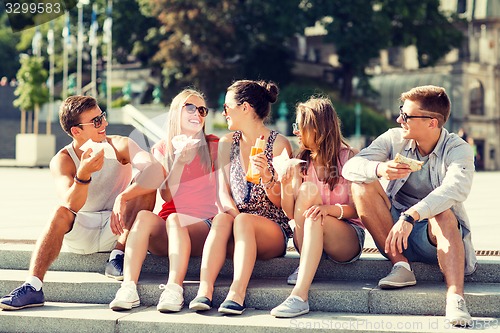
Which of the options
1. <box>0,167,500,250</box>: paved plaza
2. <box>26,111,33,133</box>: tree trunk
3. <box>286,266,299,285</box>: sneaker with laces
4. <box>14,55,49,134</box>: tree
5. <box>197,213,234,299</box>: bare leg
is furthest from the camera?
<box>26,111,33,133</box>: tree trunk

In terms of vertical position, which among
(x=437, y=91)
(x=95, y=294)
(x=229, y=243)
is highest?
(x=437, y=91)

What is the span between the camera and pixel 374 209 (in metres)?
5.05

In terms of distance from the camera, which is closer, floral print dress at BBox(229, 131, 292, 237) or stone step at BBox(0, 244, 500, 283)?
stone step at BBox(0, 244, 500, 283)

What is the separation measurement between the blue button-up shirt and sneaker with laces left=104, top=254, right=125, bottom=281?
1666 mm

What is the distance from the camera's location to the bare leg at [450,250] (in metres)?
4.67

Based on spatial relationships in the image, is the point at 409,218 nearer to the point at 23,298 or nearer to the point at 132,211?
the point at 132,211

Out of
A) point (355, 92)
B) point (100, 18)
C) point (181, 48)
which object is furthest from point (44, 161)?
point (355, 92)

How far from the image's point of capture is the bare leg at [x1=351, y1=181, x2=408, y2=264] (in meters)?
5.04

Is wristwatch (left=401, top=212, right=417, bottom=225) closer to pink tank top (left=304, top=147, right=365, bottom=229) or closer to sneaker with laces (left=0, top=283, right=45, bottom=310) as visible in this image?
pink tank top (left=304, top=147, right=365, bottom=229)

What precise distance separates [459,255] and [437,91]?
1.05m

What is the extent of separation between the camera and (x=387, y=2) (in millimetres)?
40750

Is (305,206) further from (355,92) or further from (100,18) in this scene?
(355,92)

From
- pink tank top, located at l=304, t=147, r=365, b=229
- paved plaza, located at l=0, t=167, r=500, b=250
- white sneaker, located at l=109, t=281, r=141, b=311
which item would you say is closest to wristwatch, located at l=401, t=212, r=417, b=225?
pink tank top, located at l=304, t=147, r=365, b=229

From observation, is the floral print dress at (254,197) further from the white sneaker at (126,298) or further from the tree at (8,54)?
the tree at (8,54)
